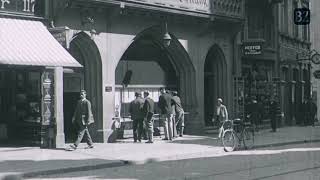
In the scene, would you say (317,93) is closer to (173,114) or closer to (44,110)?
(173,114)

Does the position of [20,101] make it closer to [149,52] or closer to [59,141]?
[59,141]

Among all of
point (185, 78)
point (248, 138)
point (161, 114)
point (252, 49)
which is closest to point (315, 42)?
point (252, 49)

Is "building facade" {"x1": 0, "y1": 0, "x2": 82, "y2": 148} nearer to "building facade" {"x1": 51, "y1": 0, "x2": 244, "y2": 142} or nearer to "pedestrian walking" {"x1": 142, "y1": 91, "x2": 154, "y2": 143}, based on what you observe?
"building facade" {"x1": 51, "y1": 0, "x2": 244, "y2": 142}

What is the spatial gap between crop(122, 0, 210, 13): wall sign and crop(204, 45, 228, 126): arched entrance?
2.90 m

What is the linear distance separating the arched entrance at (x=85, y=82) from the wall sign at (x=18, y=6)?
2.62 metres

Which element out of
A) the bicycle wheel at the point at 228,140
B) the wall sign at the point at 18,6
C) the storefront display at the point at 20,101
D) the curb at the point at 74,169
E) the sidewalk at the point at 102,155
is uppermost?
the wall sign at the point at 18,6

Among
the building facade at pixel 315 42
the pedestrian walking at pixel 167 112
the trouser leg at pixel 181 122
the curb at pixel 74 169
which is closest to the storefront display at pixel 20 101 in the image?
the pedestrian walking at pixel 167 112

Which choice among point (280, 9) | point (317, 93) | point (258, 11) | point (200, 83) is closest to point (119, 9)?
point (200, 83)

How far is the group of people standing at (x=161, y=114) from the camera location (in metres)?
21.3

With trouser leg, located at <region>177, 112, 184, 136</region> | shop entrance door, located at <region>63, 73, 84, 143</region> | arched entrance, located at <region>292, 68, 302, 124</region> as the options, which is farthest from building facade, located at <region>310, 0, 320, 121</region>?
shop entrance door, located at <region>63, 73, 84, 143</region>

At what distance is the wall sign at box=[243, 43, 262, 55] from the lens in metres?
28.0

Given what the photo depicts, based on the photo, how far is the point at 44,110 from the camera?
18.9 metres

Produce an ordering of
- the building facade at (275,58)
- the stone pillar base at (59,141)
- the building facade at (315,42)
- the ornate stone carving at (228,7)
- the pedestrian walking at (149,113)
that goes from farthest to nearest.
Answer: the building facade at (315,42)
the building facade at (275,58)
the ornate stone carving at (228,7)
the pedestrian walking at (149,113)
the stone pillar base at (59,141)

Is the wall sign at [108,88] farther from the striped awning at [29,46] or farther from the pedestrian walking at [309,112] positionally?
the pedestrian walking at [309,112]
